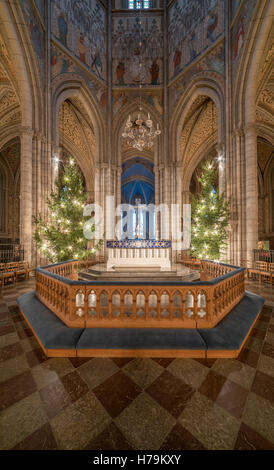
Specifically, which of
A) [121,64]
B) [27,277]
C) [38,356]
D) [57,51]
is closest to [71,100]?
[57,51]

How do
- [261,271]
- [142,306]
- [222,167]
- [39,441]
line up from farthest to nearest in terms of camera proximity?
[222,167] < [261,271] < [142,306] < [39,441]

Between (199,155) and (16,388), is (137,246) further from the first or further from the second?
(199,155)

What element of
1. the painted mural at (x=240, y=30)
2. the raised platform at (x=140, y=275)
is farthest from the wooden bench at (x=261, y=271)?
the painted mural at (x=240, y=30)

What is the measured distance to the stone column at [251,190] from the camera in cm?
824

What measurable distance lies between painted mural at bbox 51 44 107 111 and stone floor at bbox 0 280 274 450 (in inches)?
526

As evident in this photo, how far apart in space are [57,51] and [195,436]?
15.5m

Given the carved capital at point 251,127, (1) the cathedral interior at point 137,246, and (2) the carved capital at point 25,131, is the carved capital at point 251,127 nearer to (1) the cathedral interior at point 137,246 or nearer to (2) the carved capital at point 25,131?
(1) the cathedral interior at point 137,246

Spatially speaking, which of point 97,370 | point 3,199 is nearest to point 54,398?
point 97,370

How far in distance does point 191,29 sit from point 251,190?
11631 mm

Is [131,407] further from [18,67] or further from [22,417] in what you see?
[18,67]

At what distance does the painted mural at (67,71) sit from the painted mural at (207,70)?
17.7 ft

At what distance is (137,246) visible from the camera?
7.38 metres

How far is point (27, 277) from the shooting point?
304 inches

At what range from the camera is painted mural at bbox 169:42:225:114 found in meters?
9.55
